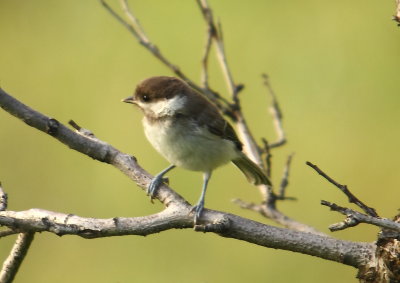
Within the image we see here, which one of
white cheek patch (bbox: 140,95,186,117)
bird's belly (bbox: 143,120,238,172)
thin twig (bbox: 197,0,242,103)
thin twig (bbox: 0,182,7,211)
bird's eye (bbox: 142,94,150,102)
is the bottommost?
thin twig (bbox: 0,182,7,211)

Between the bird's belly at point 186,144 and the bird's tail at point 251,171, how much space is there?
0.59 feet

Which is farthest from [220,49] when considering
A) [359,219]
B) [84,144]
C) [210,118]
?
[359,219]

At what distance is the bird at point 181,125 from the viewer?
2.82 m

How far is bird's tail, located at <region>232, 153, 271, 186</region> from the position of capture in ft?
9.66

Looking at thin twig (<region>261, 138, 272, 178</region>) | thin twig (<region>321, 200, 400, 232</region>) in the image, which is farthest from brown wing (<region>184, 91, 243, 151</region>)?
thin twig (<region>321, 200, 400, 232</region>)

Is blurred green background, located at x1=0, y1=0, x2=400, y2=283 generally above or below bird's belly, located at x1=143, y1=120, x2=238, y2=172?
above

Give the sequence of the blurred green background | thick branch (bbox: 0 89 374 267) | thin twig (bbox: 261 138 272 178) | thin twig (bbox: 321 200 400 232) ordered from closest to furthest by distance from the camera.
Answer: thin twig (bbox: 321 200 400 232)
thick branch (bbox: 0 89 374 267)
thin twig (bbox: 261 138 272 178)
the blurred green background

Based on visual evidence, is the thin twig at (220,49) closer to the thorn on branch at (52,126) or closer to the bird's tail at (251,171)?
the bird's tail at (251,171)

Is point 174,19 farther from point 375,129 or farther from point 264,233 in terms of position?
point 264,233

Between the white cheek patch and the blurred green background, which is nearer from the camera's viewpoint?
the white cheek patch

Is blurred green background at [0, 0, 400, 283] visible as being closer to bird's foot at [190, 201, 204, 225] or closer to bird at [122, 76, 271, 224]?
bird at [122, 76, 271, 224]

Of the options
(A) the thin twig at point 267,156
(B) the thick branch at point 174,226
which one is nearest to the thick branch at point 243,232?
(B) the thick branch at point 174,226

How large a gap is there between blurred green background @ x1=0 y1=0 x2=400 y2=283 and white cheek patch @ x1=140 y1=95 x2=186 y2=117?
1.82 m

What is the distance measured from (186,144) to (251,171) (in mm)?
392
